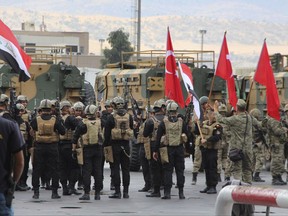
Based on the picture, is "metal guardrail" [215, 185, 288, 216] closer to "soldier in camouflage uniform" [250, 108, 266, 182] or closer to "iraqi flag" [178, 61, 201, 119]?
"iraqi flag" [178, 61, 201, 119]

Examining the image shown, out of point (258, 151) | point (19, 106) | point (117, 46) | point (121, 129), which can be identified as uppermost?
point (117, 46)

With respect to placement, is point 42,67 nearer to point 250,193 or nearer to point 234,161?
point 234,161

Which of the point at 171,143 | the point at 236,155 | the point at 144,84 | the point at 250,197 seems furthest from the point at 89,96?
the point at 250,197

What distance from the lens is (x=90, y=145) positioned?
19766 mm

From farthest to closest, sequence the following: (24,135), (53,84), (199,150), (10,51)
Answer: (53,84) < (199,150) < (24,135) < (10,51)

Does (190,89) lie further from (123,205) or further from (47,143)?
(123,205)

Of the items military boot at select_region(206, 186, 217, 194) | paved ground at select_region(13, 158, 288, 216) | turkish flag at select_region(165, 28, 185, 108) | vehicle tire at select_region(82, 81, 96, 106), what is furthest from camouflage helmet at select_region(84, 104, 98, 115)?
vehicle tire at select_region(82, 81, 96, 106)

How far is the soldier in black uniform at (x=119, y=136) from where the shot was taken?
19.9 meters

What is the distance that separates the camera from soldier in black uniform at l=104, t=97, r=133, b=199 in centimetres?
1994

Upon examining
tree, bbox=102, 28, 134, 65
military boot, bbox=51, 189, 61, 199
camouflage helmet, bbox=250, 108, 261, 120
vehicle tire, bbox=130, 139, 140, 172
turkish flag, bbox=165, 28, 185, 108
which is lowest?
military boot, bbox=51, 189, 61, 199

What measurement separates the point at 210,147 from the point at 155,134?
115 centimetres

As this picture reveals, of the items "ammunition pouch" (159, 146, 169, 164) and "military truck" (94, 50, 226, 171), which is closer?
"ammunition pouch" (159, 146, 169, 164)

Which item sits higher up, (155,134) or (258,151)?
(155,134)

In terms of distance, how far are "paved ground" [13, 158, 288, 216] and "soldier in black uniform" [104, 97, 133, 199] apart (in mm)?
435
